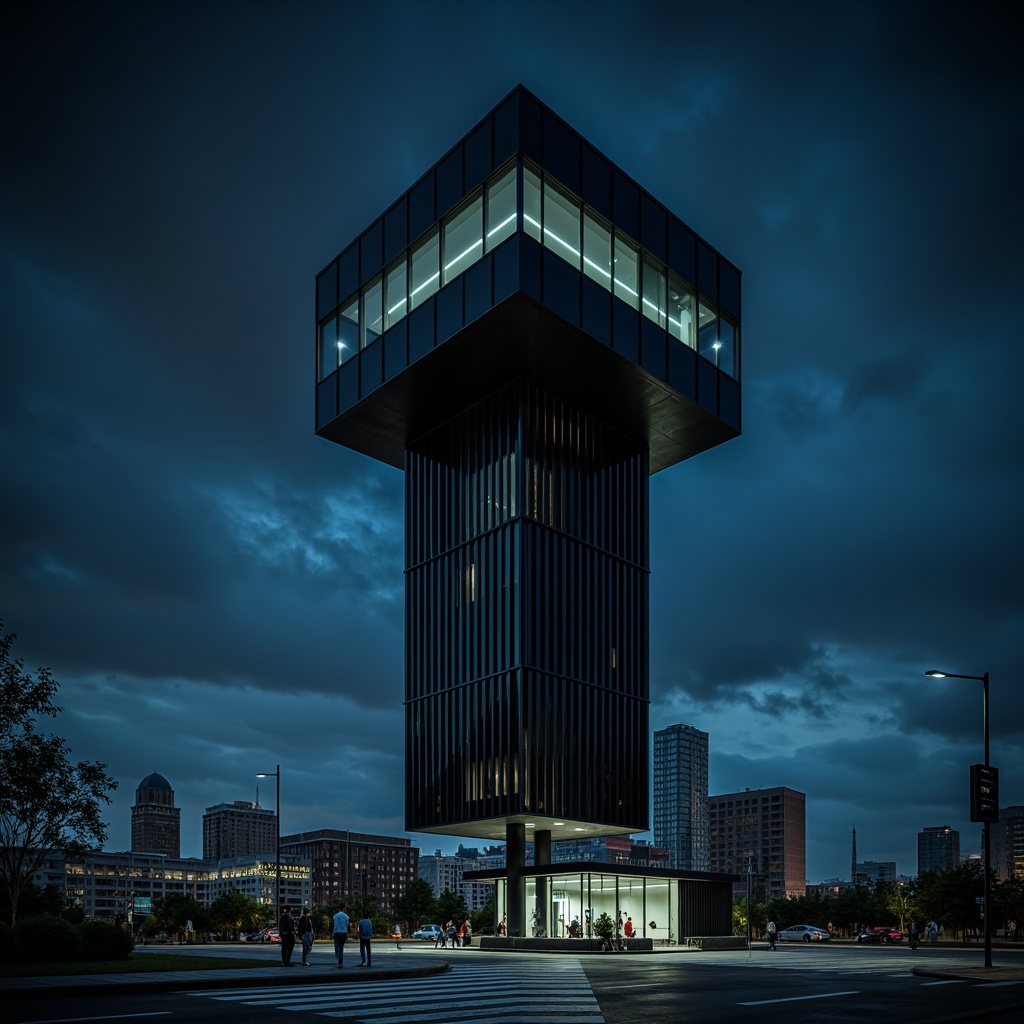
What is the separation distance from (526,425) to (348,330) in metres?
11.7

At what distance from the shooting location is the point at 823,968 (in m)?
33.1

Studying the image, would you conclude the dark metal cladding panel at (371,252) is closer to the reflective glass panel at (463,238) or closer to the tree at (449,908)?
the reflective glass panel at (463,238)

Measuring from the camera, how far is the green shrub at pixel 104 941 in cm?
3120

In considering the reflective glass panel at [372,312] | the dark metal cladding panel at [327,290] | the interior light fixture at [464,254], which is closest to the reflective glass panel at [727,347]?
the interior light fixture at [464,254]

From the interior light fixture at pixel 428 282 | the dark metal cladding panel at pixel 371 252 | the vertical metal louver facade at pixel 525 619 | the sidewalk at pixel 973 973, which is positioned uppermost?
the dark metal cladding panel at pixel 371 252

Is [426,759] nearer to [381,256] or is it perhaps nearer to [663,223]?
[381,256]

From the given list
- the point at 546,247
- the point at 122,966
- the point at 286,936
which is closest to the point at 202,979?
the point at 122,966

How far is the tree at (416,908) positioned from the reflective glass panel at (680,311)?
239 feet

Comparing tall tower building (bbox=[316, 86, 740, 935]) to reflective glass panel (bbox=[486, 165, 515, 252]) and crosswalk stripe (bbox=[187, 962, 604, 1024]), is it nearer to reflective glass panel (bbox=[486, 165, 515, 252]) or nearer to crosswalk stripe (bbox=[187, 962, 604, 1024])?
reflective glass panel (bbox=[486, 165, 515, 252])

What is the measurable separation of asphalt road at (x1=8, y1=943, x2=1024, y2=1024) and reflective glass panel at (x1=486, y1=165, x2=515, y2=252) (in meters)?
31.7

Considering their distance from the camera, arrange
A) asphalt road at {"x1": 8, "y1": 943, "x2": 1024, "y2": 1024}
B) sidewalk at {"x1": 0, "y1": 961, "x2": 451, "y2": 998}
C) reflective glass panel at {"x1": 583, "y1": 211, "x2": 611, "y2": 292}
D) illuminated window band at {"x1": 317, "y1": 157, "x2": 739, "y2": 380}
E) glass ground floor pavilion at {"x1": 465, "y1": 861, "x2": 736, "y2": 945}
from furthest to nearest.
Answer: glass ground floor pavilion at {"x1": 465, "y1": 861, "x2": 736, "y2": 945}
reflective glass panel at {"x1": 583, "y1": 211, "x2": 611, "y2": 292}
illuminated window band at {"x1": 317, "y1": 157, "x2": 739, "y2": 380}
sidewalk at {"x1": 0, "y1": 961, "x2": 451, "y2": 998}
asphalt road at {"x1": 8, "y1": 943, "x2": 1024, "y2": 1024}

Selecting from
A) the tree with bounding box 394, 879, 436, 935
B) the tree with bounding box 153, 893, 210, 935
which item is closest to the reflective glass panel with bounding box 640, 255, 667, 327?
the tree with bounding box 394, 879, 436, 935

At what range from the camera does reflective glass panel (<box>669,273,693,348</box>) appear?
54.1m

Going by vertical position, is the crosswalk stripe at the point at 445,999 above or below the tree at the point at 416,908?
above
